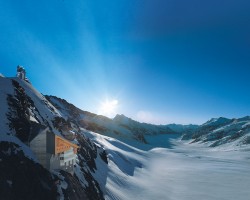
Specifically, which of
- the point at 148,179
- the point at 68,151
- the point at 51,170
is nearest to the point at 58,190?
the point at 51,170

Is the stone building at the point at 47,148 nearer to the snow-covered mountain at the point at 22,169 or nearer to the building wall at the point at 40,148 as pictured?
the building wall at the point at 40,148

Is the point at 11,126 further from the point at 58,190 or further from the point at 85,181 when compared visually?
the point at 85,181

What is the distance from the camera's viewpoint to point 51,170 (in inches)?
1053

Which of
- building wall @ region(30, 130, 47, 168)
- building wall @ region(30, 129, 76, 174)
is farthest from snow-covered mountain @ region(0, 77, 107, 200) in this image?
building wall @ region(30, 129, 76, 174)

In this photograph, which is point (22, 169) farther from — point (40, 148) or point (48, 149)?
point (48, 149)

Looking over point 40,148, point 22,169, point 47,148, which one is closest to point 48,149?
point 47,148

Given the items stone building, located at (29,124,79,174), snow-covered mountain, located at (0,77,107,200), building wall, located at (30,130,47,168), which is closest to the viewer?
snow-covered mountain, located at (0,77,107,200)

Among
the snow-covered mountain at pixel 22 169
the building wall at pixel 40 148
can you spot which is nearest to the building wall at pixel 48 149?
the building wall at pixel 40 148

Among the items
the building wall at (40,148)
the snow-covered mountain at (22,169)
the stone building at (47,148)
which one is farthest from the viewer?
the stone building at (47,148)

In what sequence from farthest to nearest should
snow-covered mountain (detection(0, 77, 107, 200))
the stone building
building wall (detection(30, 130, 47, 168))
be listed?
1. the stone building
2. building wall (detection(30, 130, 47, 168))
3. snow-covered mountain (detection(0, 77, 107, 200))

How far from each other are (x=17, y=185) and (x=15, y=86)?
2067 cm

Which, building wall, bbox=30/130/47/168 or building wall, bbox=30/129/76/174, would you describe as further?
building wall, bbox=30/129/76/174

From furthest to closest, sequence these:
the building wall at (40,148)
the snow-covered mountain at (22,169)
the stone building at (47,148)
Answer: the stone building at (47,148), the building wall at (40,148), the snow-covered mountain at (22,169)

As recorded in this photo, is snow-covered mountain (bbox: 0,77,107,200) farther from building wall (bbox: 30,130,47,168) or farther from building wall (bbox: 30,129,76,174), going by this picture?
building wall (bbox: 30,129,76,174)
